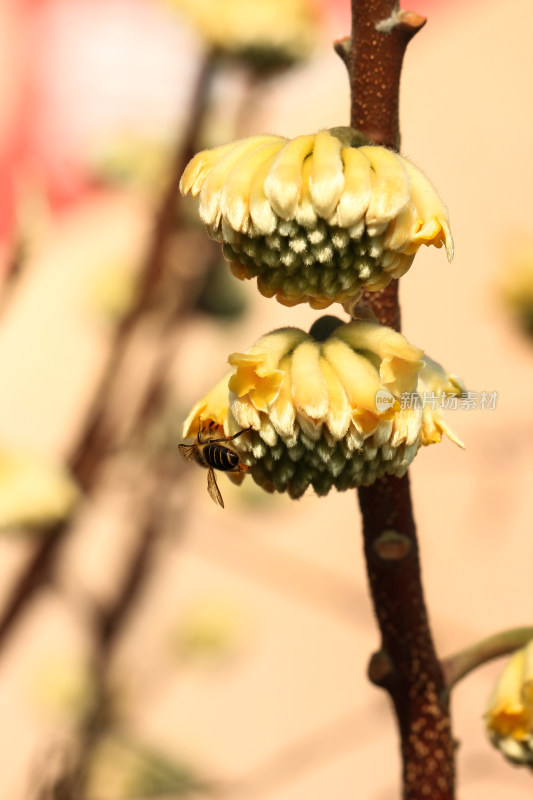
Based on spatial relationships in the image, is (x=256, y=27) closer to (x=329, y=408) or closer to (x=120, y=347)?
(x=120, y=347)

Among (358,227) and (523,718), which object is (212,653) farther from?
(358,227)

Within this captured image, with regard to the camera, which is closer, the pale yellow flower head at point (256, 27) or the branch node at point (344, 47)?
the branch node at point (344, 47)

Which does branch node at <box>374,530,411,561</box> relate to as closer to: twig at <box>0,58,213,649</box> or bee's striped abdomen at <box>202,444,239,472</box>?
bee's striped abdomen at <box>202,444,239,472</box>

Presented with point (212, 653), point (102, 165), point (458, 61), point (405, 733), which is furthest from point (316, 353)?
point (458, 61)

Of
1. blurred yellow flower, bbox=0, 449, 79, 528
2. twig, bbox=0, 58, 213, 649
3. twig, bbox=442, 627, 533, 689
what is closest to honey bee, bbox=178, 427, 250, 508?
twig, bbox=442, 627, 533, 689

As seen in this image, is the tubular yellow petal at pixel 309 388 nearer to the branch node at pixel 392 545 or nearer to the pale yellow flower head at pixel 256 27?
the branch node at pixel 392 545

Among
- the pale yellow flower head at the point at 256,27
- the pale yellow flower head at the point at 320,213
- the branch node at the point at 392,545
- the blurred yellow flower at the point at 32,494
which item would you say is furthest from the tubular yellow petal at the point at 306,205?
the pale yellow flower head at the point at 256,27

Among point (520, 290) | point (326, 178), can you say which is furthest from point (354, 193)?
point (520, 290)
